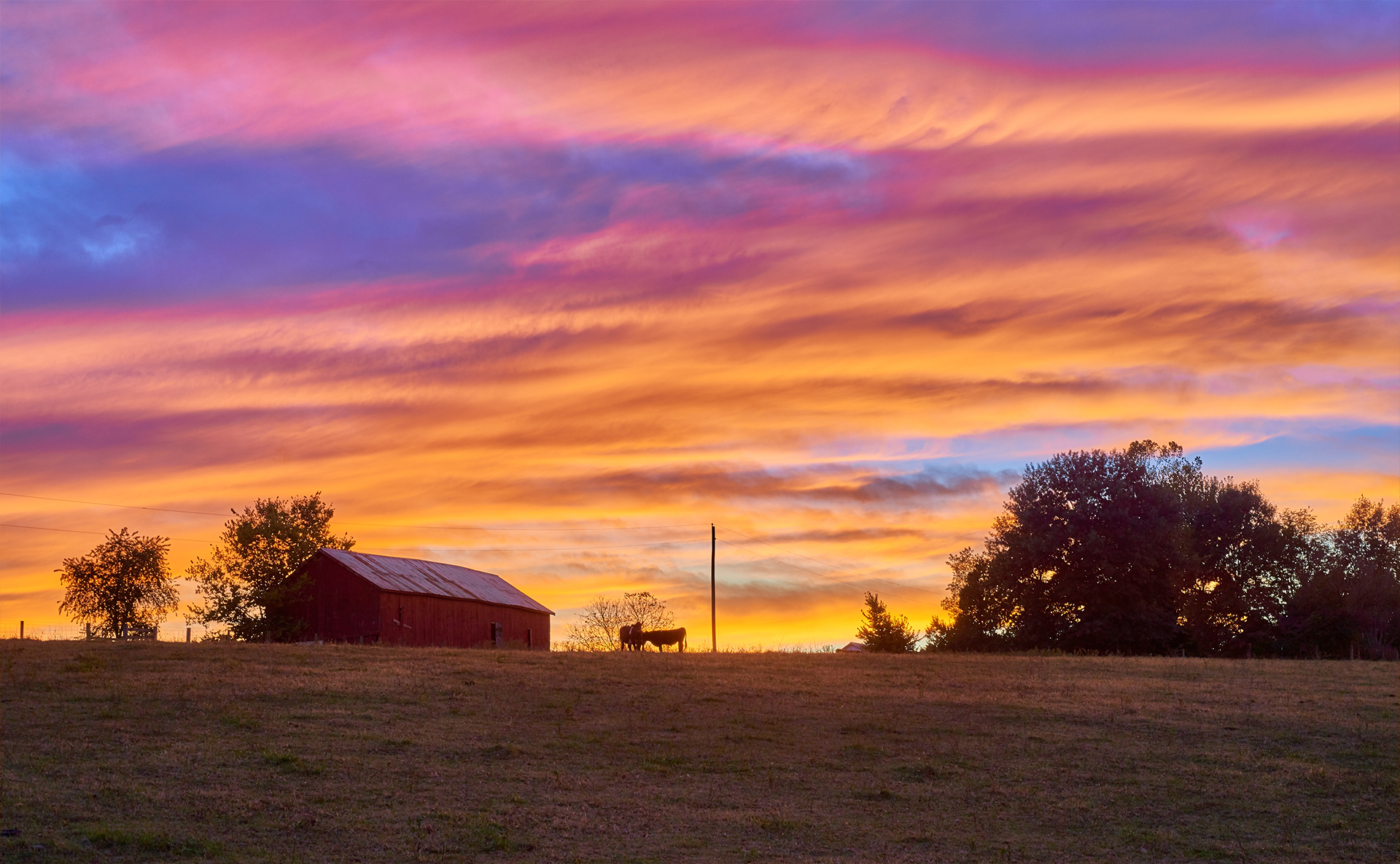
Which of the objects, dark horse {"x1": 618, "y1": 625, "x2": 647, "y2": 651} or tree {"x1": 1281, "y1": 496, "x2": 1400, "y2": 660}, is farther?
tree {"x1": 1281, "y1": 496, "x2": 1400, "y2": 660}

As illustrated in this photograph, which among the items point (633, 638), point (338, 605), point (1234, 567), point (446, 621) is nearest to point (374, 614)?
point (338, 605)

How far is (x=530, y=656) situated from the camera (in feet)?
148

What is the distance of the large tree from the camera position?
71.2 metres

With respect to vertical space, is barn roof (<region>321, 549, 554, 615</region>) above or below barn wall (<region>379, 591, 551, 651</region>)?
above

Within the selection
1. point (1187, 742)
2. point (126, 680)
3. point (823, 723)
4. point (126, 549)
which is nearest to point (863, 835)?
point (823, 723)

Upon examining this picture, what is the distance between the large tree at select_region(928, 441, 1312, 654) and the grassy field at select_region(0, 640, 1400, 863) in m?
31.4

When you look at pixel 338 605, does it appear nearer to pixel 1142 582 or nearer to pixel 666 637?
pixel 666 637

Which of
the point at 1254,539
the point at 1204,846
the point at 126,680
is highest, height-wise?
the point at 1254,539

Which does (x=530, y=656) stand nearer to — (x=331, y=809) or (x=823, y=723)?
(x=823, y=723)

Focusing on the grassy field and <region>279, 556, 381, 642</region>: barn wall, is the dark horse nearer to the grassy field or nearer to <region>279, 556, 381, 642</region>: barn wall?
<region>279, 556, 381, 642</region>: barn wall

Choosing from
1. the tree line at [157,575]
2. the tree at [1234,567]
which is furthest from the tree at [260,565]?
the tree at [1234,567]

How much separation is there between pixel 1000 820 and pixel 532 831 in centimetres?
955

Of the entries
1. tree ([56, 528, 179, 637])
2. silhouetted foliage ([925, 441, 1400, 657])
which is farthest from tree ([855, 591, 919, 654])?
tree ([56, 528, 179, 637])

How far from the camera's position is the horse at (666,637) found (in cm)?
6184
